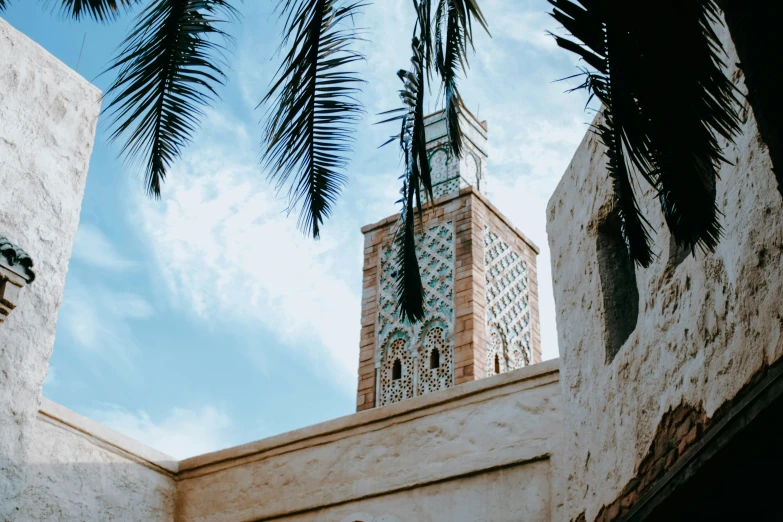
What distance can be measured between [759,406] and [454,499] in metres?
2.86

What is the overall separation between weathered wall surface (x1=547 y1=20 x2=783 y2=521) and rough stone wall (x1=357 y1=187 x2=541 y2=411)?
4.53m

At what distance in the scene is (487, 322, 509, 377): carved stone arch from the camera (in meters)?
10.5

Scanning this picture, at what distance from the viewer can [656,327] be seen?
411cm

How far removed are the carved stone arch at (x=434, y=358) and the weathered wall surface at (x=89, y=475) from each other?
3.93m

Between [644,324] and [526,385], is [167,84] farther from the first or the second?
[526,385]

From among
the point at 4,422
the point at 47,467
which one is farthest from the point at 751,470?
the point at 47,467

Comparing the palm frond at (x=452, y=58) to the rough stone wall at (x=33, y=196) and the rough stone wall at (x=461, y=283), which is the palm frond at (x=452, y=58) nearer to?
the rough stone wall at (x=33, y=196)

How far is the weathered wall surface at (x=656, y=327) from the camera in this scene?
3.25 metres

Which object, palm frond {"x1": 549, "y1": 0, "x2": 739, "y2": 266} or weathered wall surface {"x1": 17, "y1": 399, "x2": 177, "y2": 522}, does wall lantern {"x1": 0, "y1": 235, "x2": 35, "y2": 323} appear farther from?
palm frond {"x1": 549, "y1": 0, "x2": 739, "y2": 266}

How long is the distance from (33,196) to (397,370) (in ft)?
18.5

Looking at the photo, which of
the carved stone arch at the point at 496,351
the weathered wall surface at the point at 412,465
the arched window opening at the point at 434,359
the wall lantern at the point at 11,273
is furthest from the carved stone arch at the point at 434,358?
the wall lantern at the point at 11,273

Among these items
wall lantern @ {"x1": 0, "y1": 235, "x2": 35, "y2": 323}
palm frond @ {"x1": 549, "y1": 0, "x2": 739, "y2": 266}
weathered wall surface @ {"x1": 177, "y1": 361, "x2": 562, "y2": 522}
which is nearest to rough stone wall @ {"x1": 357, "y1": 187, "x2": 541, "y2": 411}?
weathered wall surface @ {"x1": 177, "y1": 361, "x2": 562, "y2": 522}

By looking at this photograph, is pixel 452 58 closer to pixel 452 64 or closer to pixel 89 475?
pixel 452 64

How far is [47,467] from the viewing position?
5883 millimetres
